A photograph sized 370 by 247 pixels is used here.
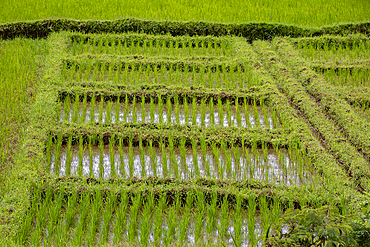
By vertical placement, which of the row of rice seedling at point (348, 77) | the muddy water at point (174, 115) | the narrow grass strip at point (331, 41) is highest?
the narrow grass strip at point (331, 41)

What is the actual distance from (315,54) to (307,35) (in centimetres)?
73

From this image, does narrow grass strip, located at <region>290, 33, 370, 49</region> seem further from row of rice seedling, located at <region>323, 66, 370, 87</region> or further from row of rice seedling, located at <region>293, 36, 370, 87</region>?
row of rice seedling, located at <region>323, 66, 370, 87</region>

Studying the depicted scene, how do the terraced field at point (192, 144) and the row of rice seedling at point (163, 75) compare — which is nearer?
the terraced field at point (192, 144)

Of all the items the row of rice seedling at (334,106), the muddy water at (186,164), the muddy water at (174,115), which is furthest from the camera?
the muddy water at (174,115)

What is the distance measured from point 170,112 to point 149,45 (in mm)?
2498

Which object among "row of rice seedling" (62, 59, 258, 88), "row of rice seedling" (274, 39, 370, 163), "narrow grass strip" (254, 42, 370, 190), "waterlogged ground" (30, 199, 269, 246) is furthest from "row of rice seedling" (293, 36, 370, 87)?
"waterlogged ground" (30, 199, 269, 246)

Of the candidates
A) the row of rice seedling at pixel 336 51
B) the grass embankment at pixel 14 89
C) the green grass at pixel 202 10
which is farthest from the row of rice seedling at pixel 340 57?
the grass embankment at pixel 14 89

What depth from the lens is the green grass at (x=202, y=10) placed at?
757 cm

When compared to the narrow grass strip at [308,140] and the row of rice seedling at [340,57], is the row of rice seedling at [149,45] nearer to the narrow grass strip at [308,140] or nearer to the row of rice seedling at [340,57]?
the narrow grass strip at [308,140]

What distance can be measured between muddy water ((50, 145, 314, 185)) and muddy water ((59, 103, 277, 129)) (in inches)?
19.4

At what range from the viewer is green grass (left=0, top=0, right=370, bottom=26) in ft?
24.8

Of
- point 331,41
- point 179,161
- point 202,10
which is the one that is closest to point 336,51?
point 331,41

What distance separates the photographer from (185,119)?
4.64 m

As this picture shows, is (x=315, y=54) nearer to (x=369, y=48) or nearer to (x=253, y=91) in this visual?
(x=369, y=48)
